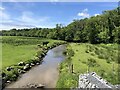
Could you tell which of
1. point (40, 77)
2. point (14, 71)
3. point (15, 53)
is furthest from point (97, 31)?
point (14, 71)

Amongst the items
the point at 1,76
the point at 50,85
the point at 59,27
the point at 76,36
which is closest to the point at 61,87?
the point at 50,85

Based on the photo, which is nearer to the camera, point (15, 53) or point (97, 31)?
point (15, 53)

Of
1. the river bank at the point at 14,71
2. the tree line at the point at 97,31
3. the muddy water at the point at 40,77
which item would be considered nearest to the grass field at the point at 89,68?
the muddy water at the point at 40,77

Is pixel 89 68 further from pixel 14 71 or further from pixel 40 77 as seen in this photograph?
pixel 14 71

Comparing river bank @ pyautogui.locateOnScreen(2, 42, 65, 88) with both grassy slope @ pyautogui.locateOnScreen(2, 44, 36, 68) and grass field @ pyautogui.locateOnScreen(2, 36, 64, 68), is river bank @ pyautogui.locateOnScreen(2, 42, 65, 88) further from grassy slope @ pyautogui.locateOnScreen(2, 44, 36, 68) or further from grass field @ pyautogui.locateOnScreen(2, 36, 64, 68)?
grassy slope @ pyautogui.locateOnScreen(2, 44, 36, 68)

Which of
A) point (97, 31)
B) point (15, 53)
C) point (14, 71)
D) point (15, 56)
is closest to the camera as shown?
point (14, 71)

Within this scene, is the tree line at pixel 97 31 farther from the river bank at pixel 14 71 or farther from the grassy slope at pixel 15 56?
the river bank at pixel 14 71

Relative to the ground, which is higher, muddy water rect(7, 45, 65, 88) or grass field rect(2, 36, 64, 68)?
grass field rect(2, 36, 64, 68)

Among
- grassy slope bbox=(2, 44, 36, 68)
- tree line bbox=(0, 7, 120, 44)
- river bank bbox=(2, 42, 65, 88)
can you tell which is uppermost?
tree line bbox=(0, 7, 120, 44)

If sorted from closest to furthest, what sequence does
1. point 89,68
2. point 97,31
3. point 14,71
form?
point 14,71 → point 89,68 → point 97,31

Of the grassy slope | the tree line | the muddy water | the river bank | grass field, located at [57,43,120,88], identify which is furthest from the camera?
the tree line

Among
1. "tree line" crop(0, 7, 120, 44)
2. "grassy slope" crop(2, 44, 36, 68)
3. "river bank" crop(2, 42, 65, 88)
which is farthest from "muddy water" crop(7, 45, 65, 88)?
"tree line" crop(0, 7, 120, 44)

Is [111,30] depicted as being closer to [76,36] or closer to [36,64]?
[76,36]

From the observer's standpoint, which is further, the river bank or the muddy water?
the river bank
